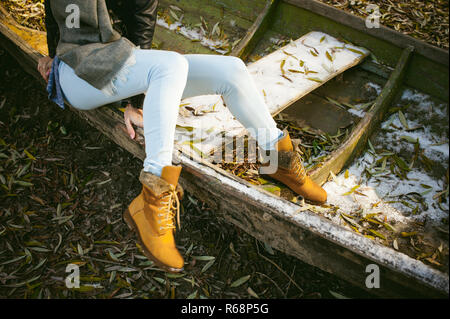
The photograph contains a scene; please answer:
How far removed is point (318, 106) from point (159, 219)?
5.80 ft

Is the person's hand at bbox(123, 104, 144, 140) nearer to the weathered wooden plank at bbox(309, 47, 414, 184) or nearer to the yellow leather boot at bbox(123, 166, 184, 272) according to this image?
the yellow leather boot at bbox(123, 166, 184, 272)

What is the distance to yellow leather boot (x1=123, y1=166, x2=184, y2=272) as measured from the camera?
189 centimetres

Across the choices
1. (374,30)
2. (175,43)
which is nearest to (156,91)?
(175,43)

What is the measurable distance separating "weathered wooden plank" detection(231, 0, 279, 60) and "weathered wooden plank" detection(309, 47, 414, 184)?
4.29 feet

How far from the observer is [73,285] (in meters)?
2.27

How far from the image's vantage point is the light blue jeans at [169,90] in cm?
191

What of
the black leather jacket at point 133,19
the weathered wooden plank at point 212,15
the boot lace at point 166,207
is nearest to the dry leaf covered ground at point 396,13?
the weathered wooden plank at point 212,15

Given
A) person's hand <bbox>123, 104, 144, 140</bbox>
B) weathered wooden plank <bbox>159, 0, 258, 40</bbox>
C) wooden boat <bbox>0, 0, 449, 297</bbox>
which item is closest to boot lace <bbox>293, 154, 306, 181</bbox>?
wooden boat <bbox>0, 0, 449, 297</bbox>

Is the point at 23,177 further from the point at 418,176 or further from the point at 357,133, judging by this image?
the point at 418,176

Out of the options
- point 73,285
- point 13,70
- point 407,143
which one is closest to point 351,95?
point 407,143

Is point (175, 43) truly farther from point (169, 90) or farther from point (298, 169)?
point (298, 169)

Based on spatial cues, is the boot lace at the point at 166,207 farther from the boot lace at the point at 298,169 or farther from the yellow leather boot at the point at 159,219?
the boot lace at the point at 298,169

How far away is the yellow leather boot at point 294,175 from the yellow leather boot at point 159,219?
67 cm

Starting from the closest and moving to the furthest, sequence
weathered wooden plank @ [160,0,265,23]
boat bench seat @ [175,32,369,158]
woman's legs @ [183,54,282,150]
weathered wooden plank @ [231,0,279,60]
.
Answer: woman's legs @ [183,54,282,150] < boat bench seat @ [175,32,369,158] < weathered wooden plank @ [231,0,279,60] < weathered wooden plank @ [160,0,265,23]
